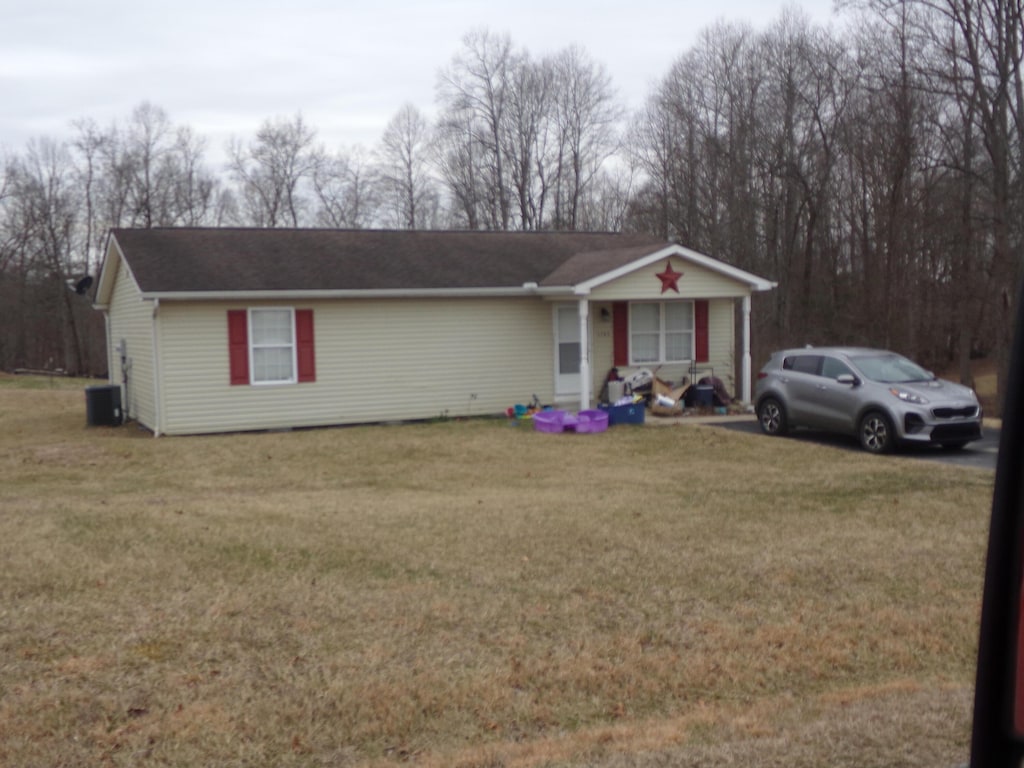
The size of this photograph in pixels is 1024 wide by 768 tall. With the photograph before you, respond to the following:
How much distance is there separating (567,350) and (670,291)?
2440 mm

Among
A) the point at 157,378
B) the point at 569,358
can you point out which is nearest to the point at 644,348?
the point at 569,358

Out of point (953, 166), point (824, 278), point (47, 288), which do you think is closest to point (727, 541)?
point (953, 166)

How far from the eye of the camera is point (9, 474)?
14023mm

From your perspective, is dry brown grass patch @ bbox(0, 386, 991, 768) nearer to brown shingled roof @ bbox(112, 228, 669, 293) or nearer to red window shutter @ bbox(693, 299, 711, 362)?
brown shingled roof @ bbox(112, 228, 669, 293)

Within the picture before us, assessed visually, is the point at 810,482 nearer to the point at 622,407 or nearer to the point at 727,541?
the point at 727,541

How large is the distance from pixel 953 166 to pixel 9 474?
24.4m

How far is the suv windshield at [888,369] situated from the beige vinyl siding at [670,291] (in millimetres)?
5113

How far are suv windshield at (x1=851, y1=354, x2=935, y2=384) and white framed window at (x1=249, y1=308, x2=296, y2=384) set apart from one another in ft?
32.2

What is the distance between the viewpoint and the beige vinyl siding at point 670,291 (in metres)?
20.1

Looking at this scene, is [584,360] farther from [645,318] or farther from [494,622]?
[494,622]

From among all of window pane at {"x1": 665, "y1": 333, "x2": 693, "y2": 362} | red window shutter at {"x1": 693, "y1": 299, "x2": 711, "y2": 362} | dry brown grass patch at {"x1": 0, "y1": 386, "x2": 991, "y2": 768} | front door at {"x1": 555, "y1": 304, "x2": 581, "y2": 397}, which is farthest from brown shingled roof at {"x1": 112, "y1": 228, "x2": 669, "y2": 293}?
dry brown grass patch at {"x1": 0, "y1": 386, "x2": 991, "y2": 768}

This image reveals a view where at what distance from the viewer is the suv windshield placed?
52.1 feet

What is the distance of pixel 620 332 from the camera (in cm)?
2162

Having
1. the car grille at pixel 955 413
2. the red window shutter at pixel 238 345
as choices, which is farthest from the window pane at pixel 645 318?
the red window shutter at pixel 238 345
